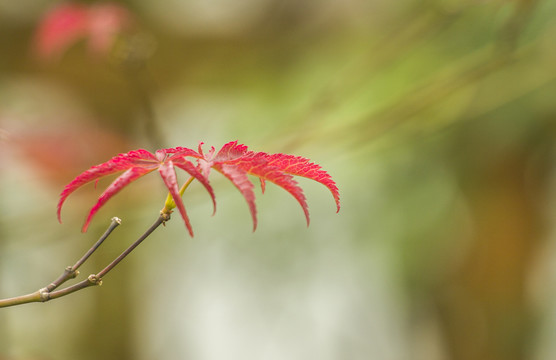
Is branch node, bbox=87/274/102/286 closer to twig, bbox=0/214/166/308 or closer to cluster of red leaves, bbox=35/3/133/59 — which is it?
twig, bbox=0/214/166/308

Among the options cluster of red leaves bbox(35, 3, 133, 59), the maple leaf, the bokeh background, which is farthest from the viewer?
the bokeh background

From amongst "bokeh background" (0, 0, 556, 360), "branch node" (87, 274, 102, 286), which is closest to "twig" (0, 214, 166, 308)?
"branch node" (87, 274, 102, 286)

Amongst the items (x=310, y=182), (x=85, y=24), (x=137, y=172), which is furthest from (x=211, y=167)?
(x=310, y=182)

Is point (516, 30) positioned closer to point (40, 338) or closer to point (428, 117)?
point (428, 117)

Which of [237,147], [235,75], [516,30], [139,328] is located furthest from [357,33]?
[237,147]

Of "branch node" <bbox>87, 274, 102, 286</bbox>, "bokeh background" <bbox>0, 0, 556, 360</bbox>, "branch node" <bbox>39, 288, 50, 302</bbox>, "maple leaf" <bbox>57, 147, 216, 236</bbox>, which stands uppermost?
"bokeh background" <bbox>0, 0, 556, 360</bbox>

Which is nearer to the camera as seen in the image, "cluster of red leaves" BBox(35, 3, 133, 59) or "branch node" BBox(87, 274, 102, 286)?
"branch node" BBox(87, 274, 102, 286)

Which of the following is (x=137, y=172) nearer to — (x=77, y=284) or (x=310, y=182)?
(x=77, y=284)
